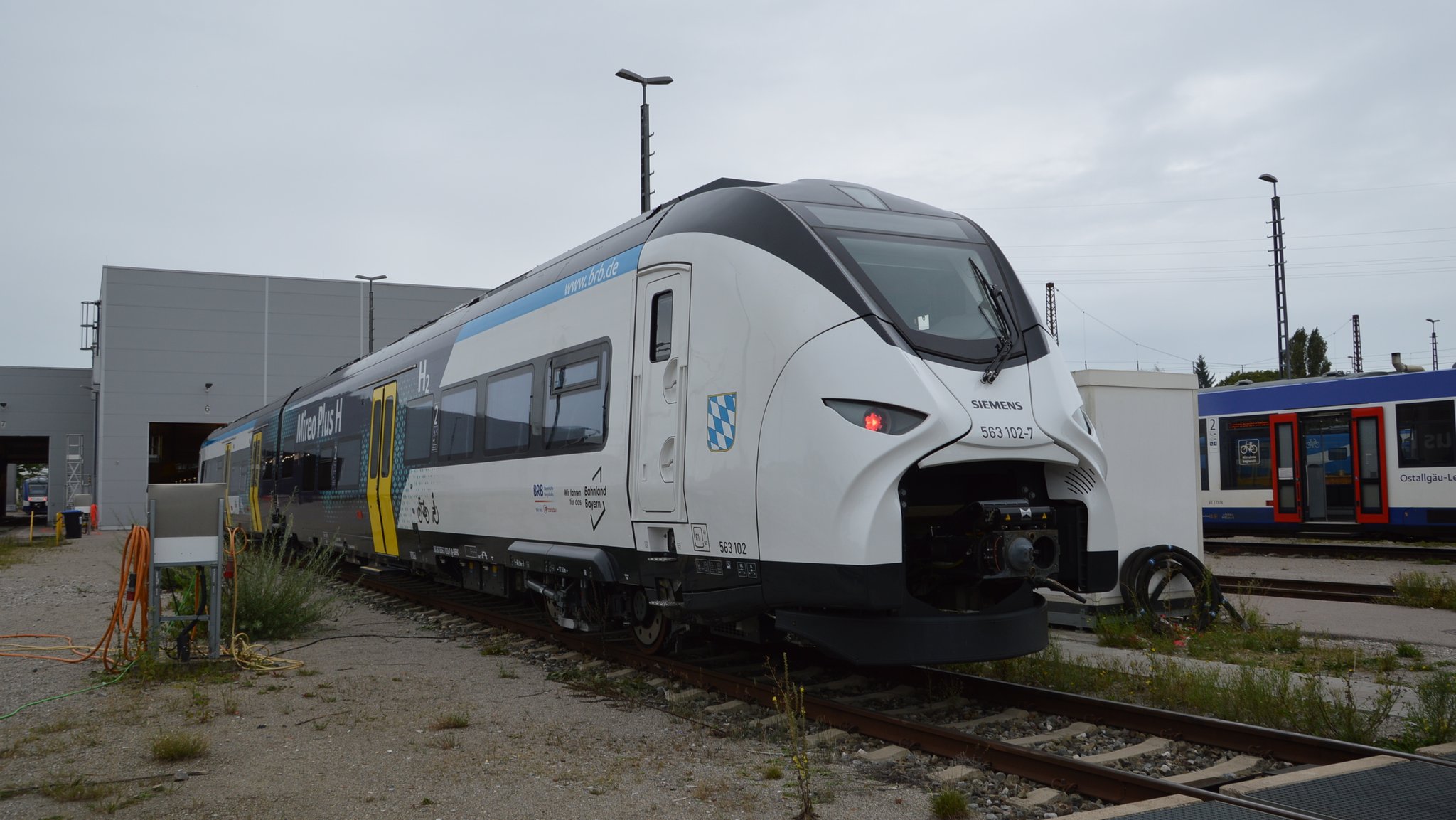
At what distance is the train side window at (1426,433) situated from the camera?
59.8 ft

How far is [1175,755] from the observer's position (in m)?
5.61

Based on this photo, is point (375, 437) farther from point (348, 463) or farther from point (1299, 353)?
point (1299, 353)

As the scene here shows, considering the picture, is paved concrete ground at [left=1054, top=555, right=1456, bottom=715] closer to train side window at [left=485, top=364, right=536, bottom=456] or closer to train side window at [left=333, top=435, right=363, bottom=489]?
train side window at [left=485, top=364, right=536, bottom=456]

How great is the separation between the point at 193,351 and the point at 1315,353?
66802mm

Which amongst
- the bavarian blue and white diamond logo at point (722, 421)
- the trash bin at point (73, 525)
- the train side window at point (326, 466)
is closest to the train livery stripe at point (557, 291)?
the bavarian blue and white diamond logo at point (722, 421)

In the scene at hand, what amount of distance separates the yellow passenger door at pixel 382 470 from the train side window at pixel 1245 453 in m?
16.7

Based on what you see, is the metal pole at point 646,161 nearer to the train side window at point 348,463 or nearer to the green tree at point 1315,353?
the train side window at point 348,463

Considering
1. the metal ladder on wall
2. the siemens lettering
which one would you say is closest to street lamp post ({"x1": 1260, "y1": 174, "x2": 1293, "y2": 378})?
the siemens lettering

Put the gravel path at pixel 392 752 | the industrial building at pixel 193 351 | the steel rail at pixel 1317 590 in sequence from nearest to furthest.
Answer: the gravel path at pixel 392 752 → the steel rail at pixel 1317 590 → the industrial building at pixel 193 351

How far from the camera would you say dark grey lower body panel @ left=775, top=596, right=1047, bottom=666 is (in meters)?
5.85

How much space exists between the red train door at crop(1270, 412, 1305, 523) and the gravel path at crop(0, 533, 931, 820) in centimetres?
1702

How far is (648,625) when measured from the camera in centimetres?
866

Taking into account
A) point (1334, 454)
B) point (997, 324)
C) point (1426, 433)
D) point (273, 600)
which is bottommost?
point (273, 600)

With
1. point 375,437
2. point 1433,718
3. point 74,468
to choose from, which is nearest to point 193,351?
point 74,468
